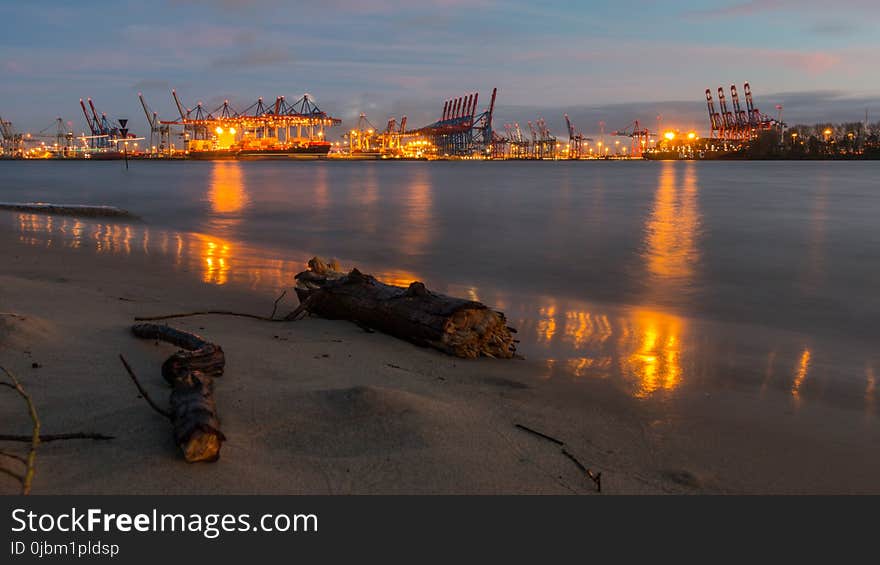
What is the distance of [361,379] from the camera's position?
3299 millimetres

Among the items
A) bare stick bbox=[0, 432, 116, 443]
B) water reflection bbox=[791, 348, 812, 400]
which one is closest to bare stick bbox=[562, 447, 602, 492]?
bare stick bbox=[0, 432, 116, 443]

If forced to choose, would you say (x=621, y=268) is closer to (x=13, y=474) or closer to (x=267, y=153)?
(x=13, y=474)

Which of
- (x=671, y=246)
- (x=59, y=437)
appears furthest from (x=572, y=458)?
(x=671, y=246)

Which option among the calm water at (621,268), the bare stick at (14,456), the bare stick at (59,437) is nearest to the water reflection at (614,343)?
the calm water at (621,268)

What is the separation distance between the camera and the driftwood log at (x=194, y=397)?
6.97 feet

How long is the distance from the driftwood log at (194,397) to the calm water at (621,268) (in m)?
1.89

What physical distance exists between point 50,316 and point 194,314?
844 mm

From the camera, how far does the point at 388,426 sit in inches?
102

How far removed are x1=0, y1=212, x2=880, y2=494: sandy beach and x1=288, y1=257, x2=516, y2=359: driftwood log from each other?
121mm

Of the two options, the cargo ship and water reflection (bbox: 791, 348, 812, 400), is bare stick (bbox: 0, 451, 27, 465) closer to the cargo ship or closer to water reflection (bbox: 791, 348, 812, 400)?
water reflection (bbox: 791, 348, 812, 400)

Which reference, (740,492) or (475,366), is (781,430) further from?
(475,366)

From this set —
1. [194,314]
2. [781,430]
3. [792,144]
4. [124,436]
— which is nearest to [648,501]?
[781,430]

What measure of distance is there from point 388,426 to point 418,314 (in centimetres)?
150

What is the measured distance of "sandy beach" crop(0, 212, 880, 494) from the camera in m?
2.15
